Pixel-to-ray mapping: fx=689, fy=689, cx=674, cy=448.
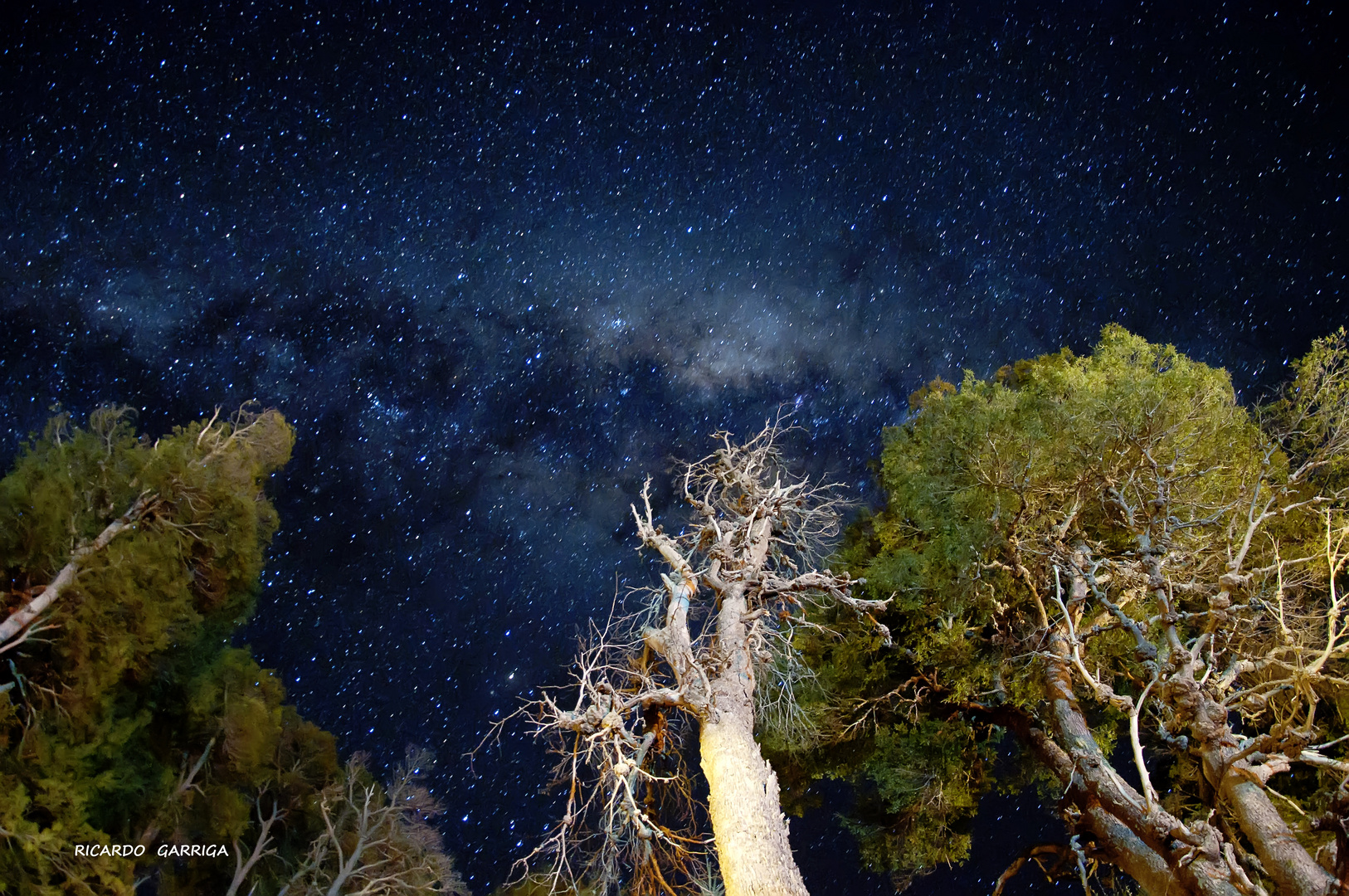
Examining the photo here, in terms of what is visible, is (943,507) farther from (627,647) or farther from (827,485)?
(627,647)

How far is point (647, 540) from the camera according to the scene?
29.7 feet

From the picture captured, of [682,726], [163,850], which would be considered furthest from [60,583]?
[682,726]

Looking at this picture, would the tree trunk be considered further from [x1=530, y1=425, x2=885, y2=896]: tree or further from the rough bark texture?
the rough bark texture

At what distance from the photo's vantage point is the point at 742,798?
224 inches

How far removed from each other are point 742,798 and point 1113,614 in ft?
18.0

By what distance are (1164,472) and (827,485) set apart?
4.36 metres

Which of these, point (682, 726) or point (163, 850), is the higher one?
point (682, 726)

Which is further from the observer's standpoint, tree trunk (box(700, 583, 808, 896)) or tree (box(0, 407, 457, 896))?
tree (box(0, 407, 457, 896))

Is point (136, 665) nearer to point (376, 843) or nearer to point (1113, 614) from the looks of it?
point (376, 843)

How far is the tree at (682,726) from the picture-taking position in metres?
5.64

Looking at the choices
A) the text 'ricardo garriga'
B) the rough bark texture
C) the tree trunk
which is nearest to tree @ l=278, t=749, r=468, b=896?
the text 'ricardo garriga'

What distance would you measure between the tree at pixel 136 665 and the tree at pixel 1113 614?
34.9 ft

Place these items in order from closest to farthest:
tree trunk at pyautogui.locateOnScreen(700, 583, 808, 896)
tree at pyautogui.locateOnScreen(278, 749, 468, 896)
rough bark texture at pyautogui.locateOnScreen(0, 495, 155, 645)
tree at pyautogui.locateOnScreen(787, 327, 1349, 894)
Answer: tree trunk at pyautogui.locateOnScreen(700, 583, 808, 896)
tree at pyautogui.locateOnScreen(787, 327, 1349, 894)
rough bark texture at pyautogui.locateOnScreen(0, 495, 155, 645)
tree at pyautogui.locateOnScreen(278, 749, 468, 896)

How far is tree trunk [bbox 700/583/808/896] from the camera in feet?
17.1
